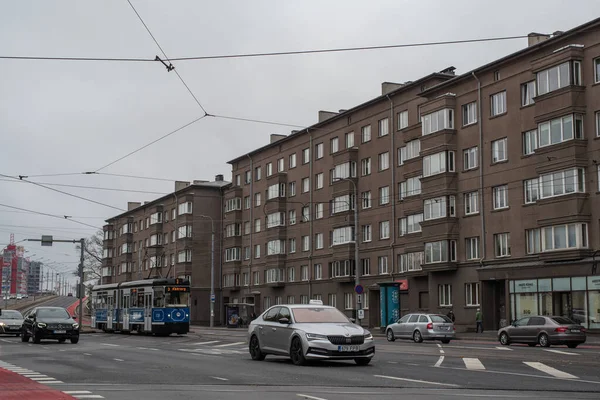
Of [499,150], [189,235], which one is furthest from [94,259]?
[499,150]

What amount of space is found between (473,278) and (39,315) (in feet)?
86.1

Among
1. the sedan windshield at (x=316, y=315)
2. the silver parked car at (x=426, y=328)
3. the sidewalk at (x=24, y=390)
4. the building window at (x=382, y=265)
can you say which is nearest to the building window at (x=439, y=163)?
the building window at (x=382, y=265)

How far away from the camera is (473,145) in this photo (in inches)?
1984

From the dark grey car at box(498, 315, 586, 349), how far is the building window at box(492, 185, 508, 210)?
13.7 metres

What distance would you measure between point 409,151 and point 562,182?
1567 centimetres

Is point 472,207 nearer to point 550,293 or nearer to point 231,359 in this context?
point 550,293

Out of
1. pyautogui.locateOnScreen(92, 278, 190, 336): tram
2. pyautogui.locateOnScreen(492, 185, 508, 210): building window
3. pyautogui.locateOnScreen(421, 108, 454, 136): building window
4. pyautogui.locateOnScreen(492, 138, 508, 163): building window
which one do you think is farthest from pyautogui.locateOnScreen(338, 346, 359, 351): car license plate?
pyautogui.locateOnScreen(421, 108, 454, 136): building window

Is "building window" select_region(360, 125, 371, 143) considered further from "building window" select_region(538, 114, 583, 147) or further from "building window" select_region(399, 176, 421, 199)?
"building window" select_region(538, 114, 583, 147)

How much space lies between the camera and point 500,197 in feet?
158

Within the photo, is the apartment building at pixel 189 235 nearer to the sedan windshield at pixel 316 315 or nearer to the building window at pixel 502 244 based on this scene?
the building window at pixel 502 244

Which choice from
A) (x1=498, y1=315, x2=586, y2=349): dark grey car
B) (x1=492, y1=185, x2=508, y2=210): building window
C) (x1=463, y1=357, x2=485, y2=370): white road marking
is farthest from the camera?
(x1=492, y1=185, x2=508, y2=210): building window

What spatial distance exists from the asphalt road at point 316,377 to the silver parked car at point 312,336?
0.35 meters

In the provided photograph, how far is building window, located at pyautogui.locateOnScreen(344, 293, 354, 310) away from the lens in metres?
63.0

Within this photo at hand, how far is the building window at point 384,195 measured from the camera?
59.7 meters
